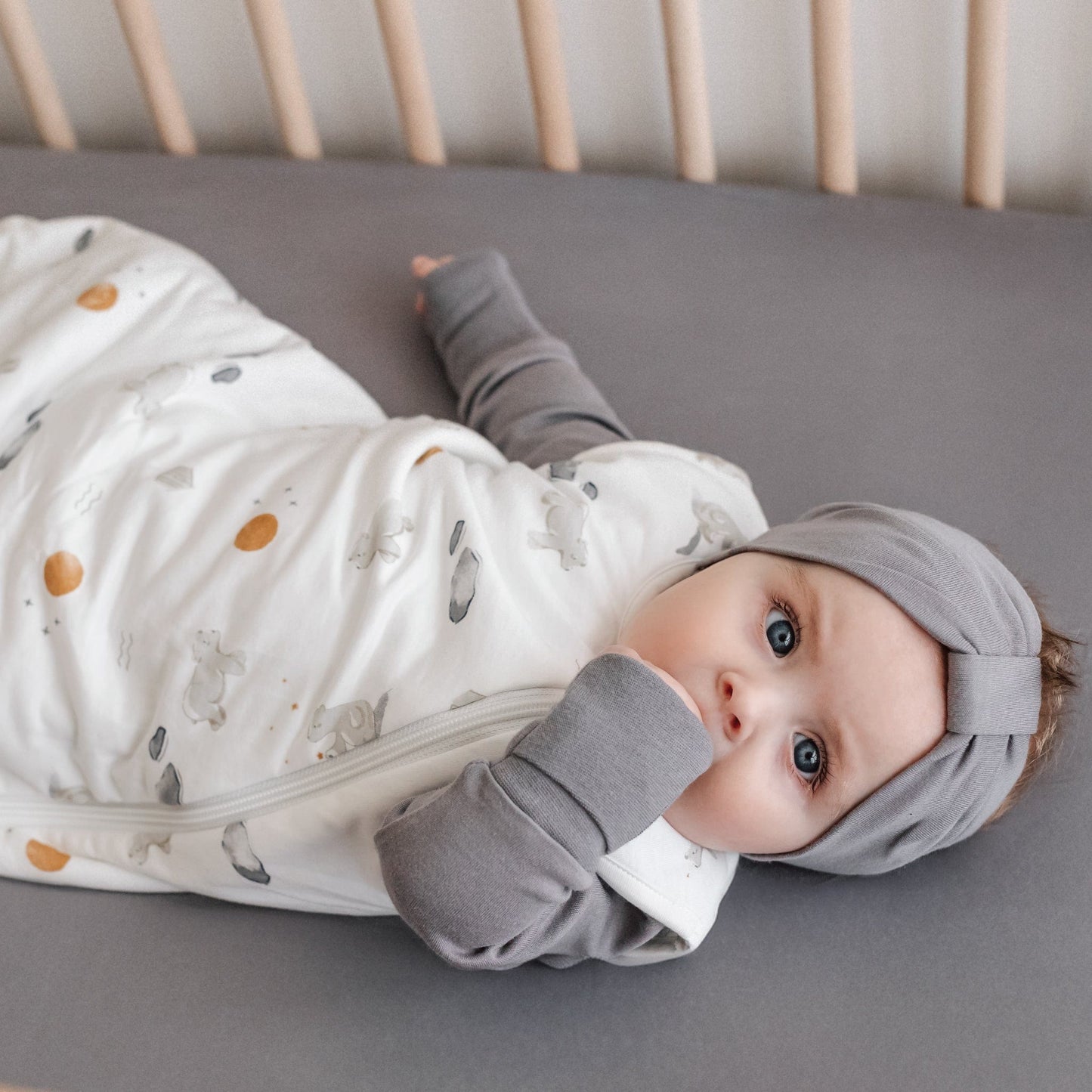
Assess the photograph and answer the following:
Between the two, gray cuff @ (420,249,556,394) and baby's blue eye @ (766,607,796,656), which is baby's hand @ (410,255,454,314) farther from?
baby's blue eye @ (766,607,796,656)

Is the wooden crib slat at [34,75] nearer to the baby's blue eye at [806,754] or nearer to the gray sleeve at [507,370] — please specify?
the gray sleeve at [507,370]

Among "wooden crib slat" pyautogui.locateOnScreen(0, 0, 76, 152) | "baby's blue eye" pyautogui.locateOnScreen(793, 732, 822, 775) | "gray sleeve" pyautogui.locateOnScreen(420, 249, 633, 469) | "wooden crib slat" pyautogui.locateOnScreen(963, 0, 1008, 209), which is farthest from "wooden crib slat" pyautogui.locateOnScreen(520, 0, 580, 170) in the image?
"baby's blue eye" pyautogui.locateOnScreen(793, 732, 822, 775)

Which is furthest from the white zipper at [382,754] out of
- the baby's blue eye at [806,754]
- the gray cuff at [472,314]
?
the gray cuff at [472,314]

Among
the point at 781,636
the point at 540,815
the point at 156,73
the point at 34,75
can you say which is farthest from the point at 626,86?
the point at 540,815

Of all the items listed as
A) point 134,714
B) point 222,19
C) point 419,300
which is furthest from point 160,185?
point 134,714

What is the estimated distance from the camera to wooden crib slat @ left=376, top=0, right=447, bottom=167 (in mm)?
1094

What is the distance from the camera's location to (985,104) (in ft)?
3.35

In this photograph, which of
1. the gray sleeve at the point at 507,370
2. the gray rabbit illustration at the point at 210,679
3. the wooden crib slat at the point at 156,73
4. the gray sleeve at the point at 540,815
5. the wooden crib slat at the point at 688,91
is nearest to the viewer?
the gray sleeve at the point at 540,815

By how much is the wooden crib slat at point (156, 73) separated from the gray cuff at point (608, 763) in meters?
0.86

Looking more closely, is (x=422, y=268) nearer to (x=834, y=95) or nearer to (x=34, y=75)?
(x=834, y=95)

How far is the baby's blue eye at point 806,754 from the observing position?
2.15ft

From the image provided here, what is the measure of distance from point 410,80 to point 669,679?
2.40 ft

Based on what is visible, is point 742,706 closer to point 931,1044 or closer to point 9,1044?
point 931,1044

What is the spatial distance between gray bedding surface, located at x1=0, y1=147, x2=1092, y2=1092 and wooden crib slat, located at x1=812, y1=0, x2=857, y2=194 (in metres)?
0.03
